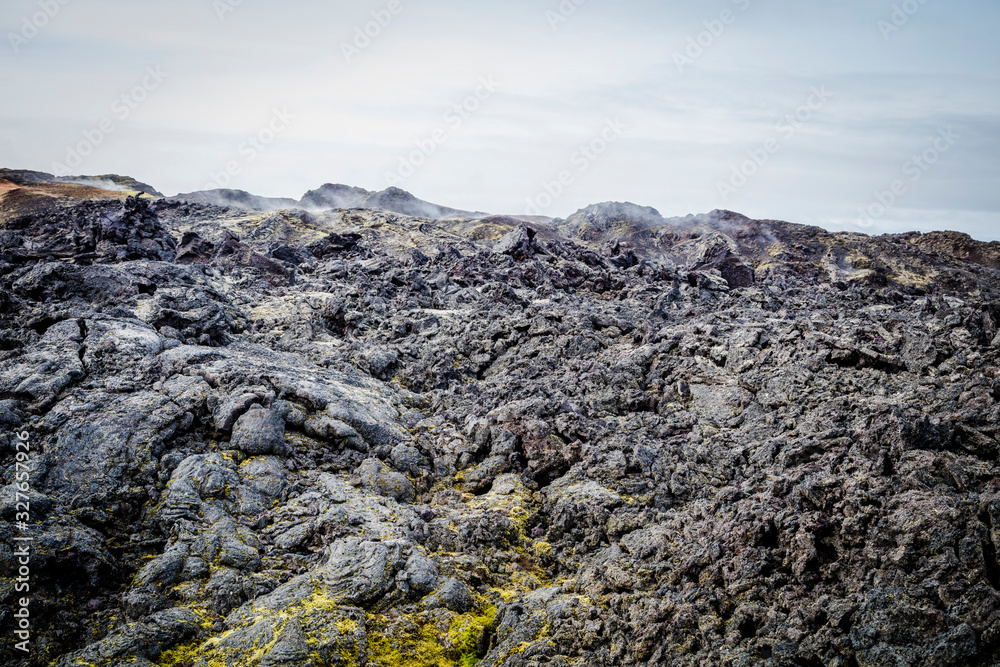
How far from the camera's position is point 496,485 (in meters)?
11.3

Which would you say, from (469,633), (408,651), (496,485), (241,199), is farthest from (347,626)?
(241,199)

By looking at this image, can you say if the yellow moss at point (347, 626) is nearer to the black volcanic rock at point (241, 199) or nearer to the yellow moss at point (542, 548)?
Answer: the yellow moss at point (542, 548)

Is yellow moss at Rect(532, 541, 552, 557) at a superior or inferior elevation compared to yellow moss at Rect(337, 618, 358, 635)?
superior

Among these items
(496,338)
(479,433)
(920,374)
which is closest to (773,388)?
(920,374)

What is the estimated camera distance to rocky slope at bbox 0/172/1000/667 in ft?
22.0

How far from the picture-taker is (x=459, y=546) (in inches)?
375

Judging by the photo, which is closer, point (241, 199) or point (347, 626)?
point (347, 626)

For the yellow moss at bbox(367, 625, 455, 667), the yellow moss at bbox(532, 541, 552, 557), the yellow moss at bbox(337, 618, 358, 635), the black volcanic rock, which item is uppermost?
the black volcanic rock

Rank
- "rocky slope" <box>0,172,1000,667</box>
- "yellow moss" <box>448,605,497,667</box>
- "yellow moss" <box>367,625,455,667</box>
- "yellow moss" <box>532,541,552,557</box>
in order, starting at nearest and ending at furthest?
1. "rocky slope" <box>0,172,1000,667</box>
2. "yellow moss" <box>367,625,455,667</box>
3. "yellow moss" <box>448,605,497,667</box>
4. "yellow moss" <box>532,541,552,557</box>

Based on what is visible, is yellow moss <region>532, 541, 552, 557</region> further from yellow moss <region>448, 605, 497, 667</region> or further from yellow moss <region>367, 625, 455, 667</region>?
yellow moss <region>367, 625, 455, 667</region>

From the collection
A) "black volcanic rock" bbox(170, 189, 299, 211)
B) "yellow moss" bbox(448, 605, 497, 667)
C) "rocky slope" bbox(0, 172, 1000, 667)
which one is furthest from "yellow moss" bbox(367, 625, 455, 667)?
"black volcanic rock" bbox(170, 189, 299, 211)

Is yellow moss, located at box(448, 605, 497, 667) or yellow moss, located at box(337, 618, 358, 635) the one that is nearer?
yellow moss, located at box(337, 618, 358, 635)

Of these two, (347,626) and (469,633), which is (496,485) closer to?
(469,633)

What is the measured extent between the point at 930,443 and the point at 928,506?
5.31 feet
